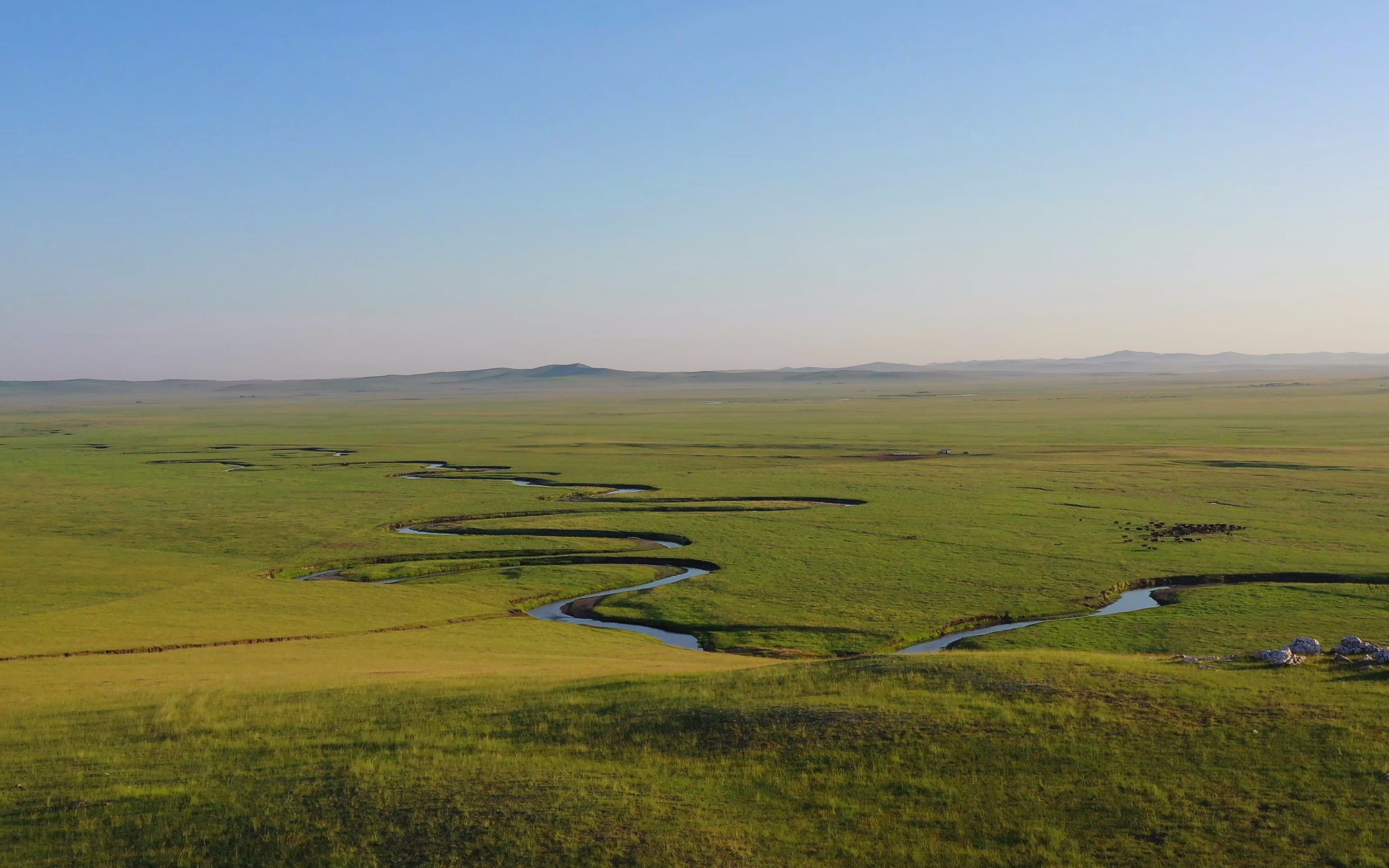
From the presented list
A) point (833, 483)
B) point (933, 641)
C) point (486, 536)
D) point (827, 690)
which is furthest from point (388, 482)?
point (827, 690)

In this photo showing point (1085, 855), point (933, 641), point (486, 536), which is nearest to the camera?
point (1085, 855)

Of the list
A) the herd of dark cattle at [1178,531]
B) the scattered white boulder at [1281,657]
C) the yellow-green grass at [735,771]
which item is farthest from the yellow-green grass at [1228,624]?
the herd of dark cattle at [1178,531]

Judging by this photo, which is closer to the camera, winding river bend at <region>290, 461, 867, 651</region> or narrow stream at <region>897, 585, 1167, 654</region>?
narrow stream at <region>897, 585, 1167, 654</region>

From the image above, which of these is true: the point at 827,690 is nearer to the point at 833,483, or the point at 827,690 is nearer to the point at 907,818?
the point at 907,818

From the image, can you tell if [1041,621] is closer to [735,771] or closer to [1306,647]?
[1306,647]

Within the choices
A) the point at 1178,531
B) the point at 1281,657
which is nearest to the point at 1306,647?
the point at 1281,657

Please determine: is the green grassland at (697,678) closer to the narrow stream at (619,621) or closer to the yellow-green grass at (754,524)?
the yellow-green grass at (754,524)

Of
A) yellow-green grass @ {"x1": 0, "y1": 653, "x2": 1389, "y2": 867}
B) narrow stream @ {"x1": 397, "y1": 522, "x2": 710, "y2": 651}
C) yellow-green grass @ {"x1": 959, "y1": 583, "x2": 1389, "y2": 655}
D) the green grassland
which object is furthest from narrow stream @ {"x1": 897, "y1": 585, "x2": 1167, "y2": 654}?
yellow-green grass @ {"x1": 0, "y1": 653, "x2": 1389, "y2": 867}

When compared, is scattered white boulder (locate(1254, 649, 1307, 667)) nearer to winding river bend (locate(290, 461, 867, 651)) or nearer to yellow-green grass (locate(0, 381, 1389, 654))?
yellow-green grass (locate(0, 381, 1389, 654))
